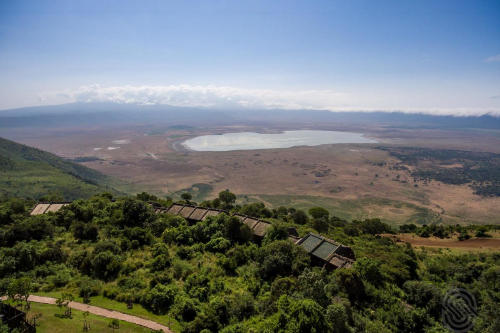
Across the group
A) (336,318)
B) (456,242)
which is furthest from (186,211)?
(456,242)

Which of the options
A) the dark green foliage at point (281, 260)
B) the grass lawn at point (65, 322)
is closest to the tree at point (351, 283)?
the dark green foliage at point (281, 260)

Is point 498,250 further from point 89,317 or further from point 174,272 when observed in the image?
point 89,317

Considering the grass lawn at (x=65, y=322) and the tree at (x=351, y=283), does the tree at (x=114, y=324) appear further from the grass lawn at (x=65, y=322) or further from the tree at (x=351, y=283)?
the tree at (x=351, y=283)

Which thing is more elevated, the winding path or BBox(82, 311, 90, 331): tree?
BBox(82, 311, 90, 331): tree

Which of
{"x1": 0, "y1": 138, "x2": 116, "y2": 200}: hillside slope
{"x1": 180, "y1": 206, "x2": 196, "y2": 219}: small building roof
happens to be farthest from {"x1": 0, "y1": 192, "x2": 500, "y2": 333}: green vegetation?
{"x1": 0, "y1": 138, "x2": 116, "y2": 200}: hillside slope

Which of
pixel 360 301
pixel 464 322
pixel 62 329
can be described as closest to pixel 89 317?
pixel 62 329

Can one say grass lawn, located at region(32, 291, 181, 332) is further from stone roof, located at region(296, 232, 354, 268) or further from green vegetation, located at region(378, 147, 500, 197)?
green vegetation, located at region(378, 147, 500, 197)
